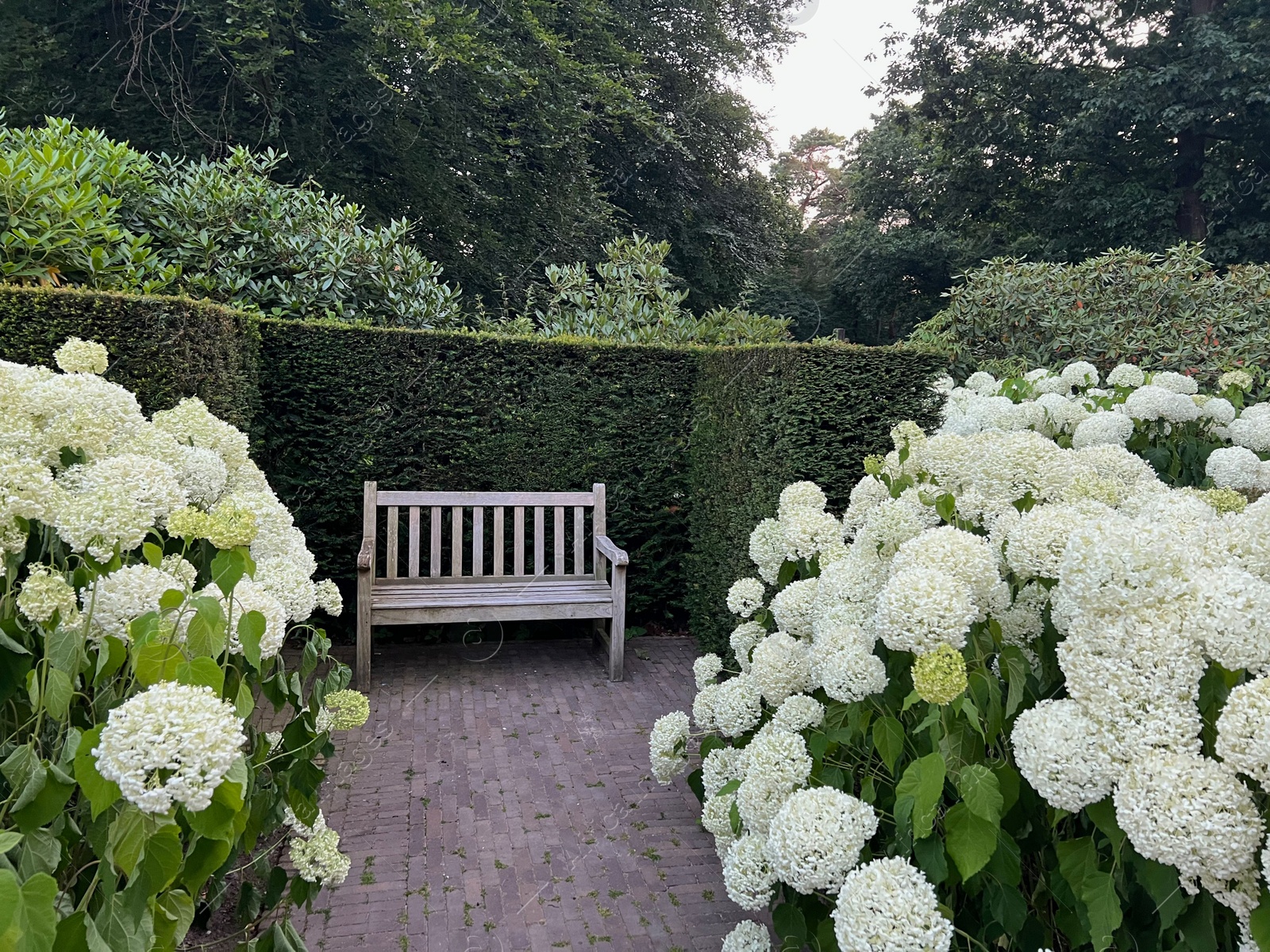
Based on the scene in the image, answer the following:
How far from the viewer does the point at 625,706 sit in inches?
179

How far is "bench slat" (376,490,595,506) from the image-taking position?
5.12 m

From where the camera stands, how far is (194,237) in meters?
5.05

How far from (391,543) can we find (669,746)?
9.77 feet

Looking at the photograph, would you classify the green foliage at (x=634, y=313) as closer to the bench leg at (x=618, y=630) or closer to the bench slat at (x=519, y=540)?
the bench slat at (x=519, y=540)

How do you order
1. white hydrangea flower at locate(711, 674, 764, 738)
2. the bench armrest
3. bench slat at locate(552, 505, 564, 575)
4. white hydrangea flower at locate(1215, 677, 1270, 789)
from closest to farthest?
white hydrangea flower at locate(1215, 677, 1270, 789), white hydrangea flower at locate(711, 674, 764, 738), the bench armrest, bench slat at locate(552, 505, 564, 575)

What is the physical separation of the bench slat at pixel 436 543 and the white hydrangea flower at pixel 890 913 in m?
4.18

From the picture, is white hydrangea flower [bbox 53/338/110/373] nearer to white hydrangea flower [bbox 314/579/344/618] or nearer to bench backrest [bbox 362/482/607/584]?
white hydrangea flower [bbox 314/579/344/618]

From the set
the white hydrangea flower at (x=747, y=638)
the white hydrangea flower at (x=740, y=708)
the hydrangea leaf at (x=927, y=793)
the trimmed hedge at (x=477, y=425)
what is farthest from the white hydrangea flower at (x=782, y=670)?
the trimmed hedge at (x=477, y=425)

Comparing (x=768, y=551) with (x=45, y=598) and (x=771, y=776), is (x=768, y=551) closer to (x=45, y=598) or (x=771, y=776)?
(x=771, y=776)

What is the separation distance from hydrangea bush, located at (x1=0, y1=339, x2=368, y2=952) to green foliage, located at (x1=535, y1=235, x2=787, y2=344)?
4.86 m

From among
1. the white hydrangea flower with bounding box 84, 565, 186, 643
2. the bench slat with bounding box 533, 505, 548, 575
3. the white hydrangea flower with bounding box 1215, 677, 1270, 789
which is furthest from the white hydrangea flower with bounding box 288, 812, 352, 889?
the bench slat with bounding box 533, 505, 548, 575

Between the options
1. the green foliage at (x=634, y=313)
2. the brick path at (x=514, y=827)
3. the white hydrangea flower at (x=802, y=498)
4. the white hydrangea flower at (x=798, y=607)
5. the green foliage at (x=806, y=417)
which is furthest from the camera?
the green foliage at (x=634, y=313)

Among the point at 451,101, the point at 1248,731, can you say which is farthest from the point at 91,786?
the point at 451,101

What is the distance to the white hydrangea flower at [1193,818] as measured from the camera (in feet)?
3.18
